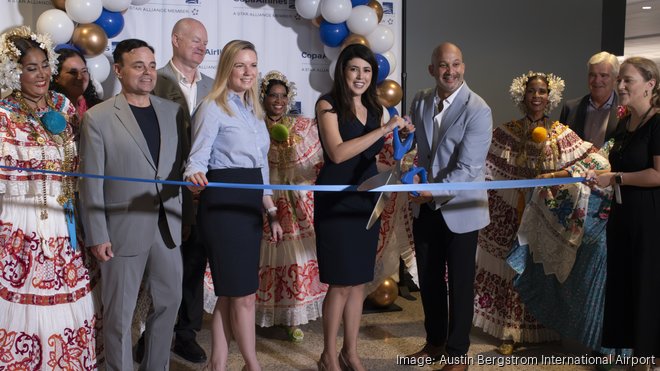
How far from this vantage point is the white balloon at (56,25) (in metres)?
4.93

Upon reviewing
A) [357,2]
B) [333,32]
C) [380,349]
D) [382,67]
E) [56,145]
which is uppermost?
[357,2]

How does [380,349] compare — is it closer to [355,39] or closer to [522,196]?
[522,196]

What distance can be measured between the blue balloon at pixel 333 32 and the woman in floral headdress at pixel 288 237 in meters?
0.98

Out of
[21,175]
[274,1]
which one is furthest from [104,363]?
[274,1]

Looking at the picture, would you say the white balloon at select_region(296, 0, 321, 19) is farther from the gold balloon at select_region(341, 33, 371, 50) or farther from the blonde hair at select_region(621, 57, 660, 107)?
the blonde hair at select_region(621, 57, 660, 107)

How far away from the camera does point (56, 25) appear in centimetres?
493

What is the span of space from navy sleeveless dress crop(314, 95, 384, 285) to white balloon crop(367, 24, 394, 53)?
91.2 inches

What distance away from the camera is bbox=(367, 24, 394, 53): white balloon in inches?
228

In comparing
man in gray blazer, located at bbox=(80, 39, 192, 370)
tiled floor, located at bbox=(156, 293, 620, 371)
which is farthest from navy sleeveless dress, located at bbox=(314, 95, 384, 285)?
tiled floor, located at bbox=(156, 293, 620, 371)

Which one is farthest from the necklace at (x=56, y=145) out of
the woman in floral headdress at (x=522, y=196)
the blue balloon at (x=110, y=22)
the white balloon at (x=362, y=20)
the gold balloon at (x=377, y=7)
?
the gold balloon at (x=377, y=7)

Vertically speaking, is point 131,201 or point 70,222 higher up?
point 131,201

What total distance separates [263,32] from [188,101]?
2.03 metres

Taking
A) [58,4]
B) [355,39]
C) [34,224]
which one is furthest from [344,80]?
[58,4]

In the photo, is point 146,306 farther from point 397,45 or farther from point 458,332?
point 397,45
